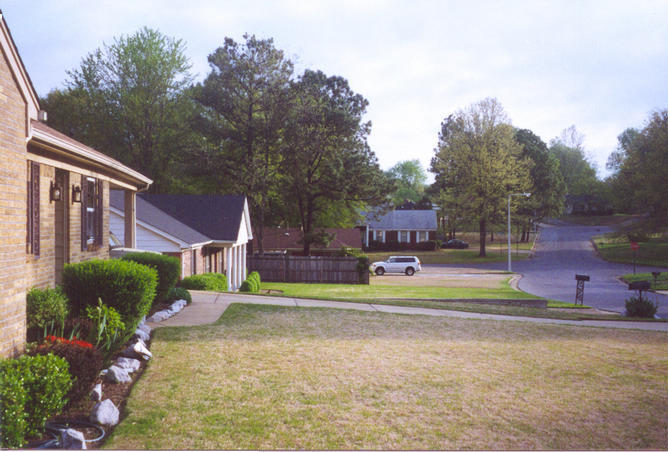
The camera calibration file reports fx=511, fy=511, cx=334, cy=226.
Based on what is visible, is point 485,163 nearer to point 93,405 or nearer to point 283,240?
point 283,240

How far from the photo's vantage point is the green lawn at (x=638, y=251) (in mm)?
45688

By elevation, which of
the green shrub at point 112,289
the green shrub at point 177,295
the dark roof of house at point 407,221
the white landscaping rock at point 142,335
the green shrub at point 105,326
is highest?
the dark roof of house at point 407,221

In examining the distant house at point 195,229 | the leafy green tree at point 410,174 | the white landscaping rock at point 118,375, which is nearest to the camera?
the white landscaping rock at point 118,375

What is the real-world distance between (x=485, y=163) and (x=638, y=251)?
17.6m

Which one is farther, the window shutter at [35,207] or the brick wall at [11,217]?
the window shutter at [35,207]

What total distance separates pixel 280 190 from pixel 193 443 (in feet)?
118

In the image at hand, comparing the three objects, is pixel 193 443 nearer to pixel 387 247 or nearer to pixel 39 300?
pixel 39 300

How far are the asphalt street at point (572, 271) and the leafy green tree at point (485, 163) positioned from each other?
6.50m

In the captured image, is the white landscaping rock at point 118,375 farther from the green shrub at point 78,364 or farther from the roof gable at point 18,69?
the roof gable at point 18,69

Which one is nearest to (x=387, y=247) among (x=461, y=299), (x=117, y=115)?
(x=117, y=115)

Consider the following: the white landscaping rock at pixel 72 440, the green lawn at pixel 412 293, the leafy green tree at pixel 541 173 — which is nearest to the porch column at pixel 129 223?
the green lawn at pixel 412 293

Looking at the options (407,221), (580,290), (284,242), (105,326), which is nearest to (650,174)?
(580,290)

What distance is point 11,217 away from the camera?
5.47m

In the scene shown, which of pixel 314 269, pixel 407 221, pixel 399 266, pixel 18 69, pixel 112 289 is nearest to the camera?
pixel 18 69
